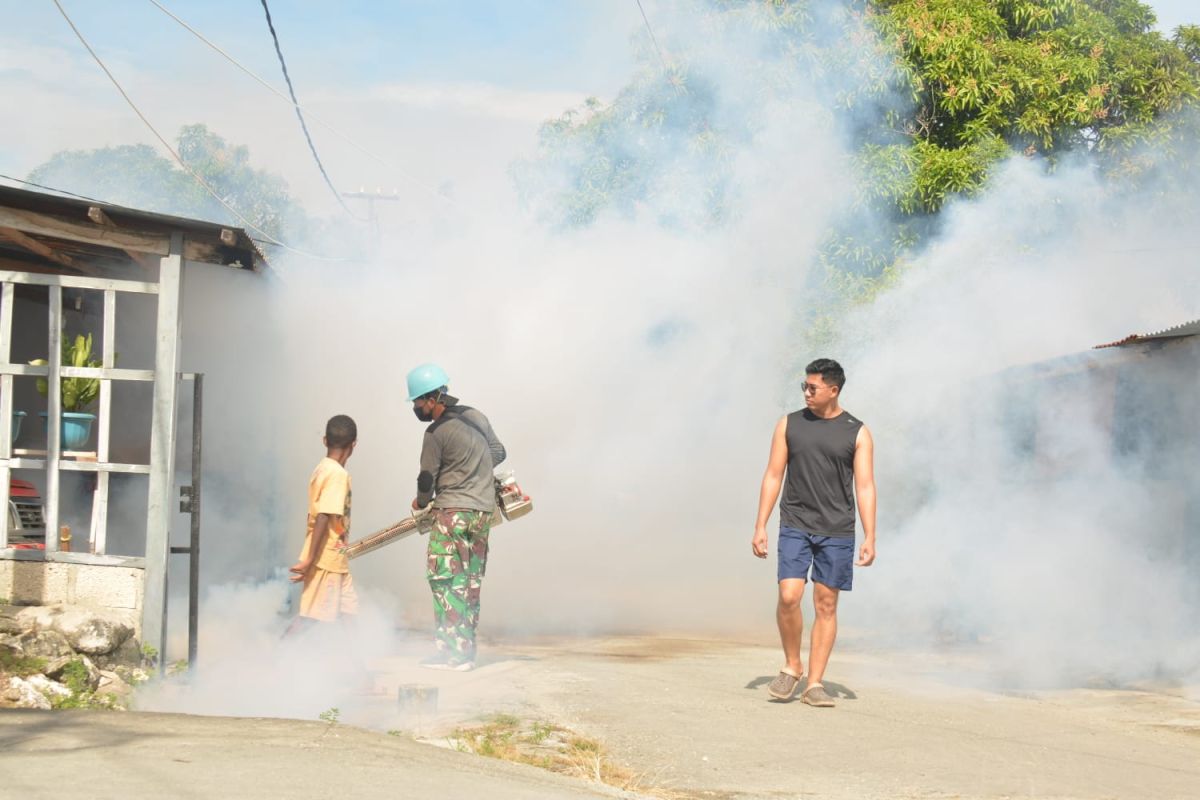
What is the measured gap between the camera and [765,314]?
13.7m

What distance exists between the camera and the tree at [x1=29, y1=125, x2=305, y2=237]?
47.7m

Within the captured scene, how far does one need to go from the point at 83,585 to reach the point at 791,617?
379cm

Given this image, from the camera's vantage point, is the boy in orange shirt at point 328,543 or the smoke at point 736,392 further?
the smoke at point 736,392

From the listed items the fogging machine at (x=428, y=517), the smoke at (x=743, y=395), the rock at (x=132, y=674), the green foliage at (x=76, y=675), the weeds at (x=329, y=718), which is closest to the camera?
the weeds at (x=329, y=718)

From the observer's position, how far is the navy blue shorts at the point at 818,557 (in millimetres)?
6918

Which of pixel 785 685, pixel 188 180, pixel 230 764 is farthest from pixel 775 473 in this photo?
pixel 188 180

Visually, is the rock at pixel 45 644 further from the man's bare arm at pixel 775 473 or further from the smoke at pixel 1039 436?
the smoke at pixel 1039 436

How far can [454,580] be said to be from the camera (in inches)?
297

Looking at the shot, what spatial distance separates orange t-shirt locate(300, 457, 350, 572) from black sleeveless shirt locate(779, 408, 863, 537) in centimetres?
232

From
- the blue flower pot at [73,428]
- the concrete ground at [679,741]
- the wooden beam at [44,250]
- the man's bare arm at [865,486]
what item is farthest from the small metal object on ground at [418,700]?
the wooden beam at [44,250]

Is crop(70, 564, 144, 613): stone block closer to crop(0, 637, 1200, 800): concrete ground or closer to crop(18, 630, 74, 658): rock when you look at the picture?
crop(18, 630, 74, 658): rock

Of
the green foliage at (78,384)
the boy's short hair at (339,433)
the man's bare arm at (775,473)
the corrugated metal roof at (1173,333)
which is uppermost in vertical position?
the corrugated metal roof at (1173,333)

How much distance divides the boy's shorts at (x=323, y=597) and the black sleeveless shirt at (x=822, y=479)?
2405 mm

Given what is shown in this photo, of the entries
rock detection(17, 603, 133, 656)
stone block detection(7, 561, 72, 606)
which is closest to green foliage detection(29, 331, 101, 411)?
stone block detection(7, 561, 72, 606)
